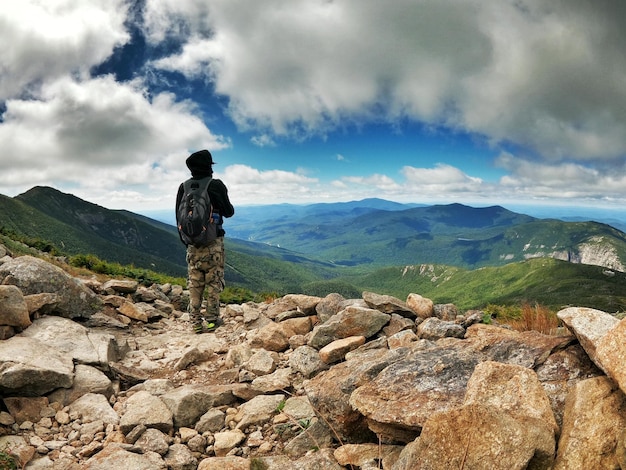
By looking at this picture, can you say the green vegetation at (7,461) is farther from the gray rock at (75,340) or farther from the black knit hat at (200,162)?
the black knit hat at (200,162)

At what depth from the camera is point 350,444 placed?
15.7 ft

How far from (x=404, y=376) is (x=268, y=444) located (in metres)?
2.38

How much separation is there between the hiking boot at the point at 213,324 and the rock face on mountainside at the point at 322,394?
177cm

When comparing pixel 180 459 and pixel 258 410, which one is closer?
pixel 180 459

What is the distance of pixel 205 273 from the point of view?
1180 centimetres

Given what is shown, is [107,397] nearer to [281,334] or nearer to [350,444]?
[281,334]

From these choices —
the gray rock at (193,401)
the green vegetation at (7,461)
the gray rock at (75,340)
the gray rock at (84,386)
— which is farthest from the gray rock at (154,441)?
the gray rock at (75,340)

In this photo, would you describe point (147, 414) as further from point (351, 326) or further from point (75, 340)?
point (351, 326)

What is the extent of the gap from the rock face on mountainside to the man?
211 centimetres

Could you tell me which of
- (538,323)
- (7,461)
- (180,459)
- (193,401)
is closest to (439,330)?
(538,323)

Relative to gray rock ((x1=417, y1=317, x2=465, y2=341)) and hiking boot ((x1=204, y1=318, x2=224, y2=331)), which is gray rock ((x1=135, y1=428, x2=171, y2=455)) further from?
hiking boot ((x1=204, y1=318, x2=224, y2=331))

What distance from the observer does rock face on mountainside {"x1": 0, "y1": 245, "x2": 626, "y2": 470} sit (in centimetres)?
351

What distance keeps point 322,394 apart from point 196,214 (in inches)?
280

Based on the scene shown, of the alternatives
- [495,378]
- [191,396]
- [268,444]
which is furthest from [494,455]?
[191,396]
